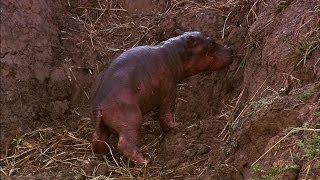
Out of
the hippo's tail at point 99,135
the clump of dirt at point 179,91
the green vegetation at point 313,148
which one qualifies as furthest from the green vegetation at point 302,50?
the hippo's tail at point 99,135

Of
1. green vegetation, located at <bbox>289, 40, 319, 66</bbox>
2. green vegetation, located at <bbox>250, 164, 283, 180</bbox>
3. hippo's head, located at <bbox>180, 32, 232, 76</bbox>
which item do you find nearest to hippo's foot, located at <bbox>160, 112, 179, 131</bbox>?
hippo's head, located at <bbox>180, 32, 232, 76</bbox>

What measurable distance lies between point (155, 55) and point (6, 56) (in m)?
1.31

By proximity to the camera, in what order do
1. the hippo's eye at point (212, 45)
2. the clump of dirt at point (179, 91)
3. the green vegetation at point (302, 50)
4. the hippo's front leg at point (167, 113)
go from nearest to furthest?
the clump of dirt at point (179, 91)
the green vegetation at point (302, 50)
the hippo's front leg at point (167, 113)
the hippo's eye at point (212, 45)

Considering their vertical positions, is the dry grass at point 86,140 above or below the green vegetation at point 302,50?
below

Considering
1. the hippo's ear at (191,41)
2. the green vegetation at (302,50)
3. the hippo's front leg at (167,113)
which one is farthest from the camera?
the hippo's ear at (191,41)

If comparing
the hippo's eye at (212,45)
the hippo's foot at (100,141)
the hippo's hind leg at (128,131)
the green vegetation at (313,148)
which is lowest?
the hippo's foot at (100,141)

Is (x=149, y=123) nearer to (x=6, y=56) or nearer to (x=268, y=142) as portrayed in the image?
(x=6, y=56)

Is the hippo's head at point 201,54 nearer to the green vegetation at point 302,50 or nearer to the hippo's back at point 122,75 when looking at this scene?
the hippo's back at point 122,75

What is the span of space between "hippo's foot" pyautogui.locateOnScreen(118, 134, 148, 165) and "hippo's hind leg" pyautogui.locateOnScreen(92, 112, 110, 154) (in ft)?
0.67

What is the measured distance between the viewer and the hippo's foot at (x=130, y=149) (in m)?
4.21

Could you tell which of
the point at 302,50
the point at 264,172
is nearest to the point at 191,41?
the point at 302,50

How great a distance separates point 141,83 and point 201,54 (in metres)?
0.93

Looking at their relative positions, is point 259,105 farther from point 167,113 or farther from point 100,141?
point 100,141

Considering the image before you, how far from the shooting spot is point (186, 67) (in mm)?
5156
